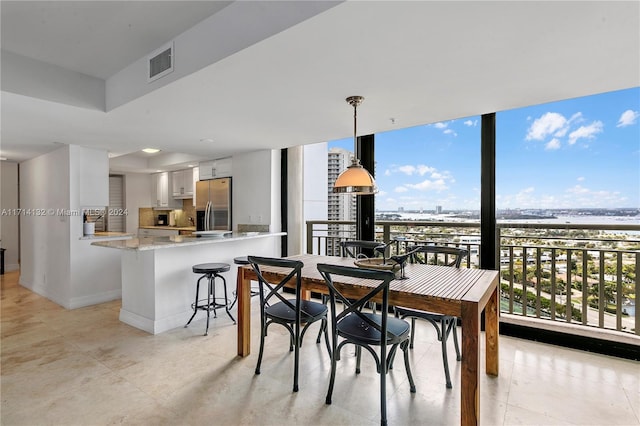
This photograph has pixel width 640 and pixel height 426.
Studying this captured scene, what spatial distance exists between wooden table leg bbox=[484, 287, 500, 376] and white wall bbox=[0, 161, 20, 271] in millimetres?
8514

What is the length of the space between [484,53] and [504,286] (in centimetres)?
265

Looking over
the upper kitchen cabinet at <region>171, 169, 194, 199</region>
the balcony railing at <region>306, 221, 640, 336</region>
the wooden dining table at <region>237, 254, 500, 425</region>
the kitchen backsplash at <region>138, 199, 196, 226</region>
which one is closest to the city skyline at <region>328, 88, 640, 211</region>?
the balcony railing at <region>306, 221, 640, 336</region>

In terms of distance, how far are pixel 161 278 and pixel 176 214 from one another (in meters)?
4.11

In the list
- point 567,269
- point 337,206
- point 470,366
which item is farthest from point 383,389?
point 337,206

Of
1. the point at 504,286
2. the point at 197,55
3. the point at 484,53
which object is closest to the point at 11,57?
the point at 197,55

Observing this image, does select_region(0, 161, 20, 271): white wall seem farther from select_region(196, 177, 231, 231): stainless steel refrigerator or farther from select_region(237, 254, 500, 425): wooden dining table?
select_region(237, 254, 500, 425): wooden dining table

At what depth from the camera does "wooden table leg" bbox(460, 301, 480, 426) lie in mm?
1760

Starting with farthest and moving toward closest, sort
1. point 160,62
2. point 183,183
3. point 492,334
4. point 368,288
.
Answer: point 183,183 < point 492,334 < point 160,62 < point 368,288

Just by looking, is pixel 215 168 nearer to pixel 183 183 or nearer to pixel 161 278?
pixel 183 183

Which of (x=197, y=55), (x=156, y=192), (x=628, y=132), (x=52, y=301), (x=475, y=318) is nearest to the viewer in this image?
(x=475, y=318)

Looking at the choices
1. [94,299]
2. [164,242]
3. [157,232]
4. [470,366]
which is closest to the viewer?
[470,366]

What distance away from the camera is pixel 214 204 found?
552cm

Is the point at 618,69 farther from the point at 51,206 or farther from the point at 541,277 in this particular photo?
the point at 51,206

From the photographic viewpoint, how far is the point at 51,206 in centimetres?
464
